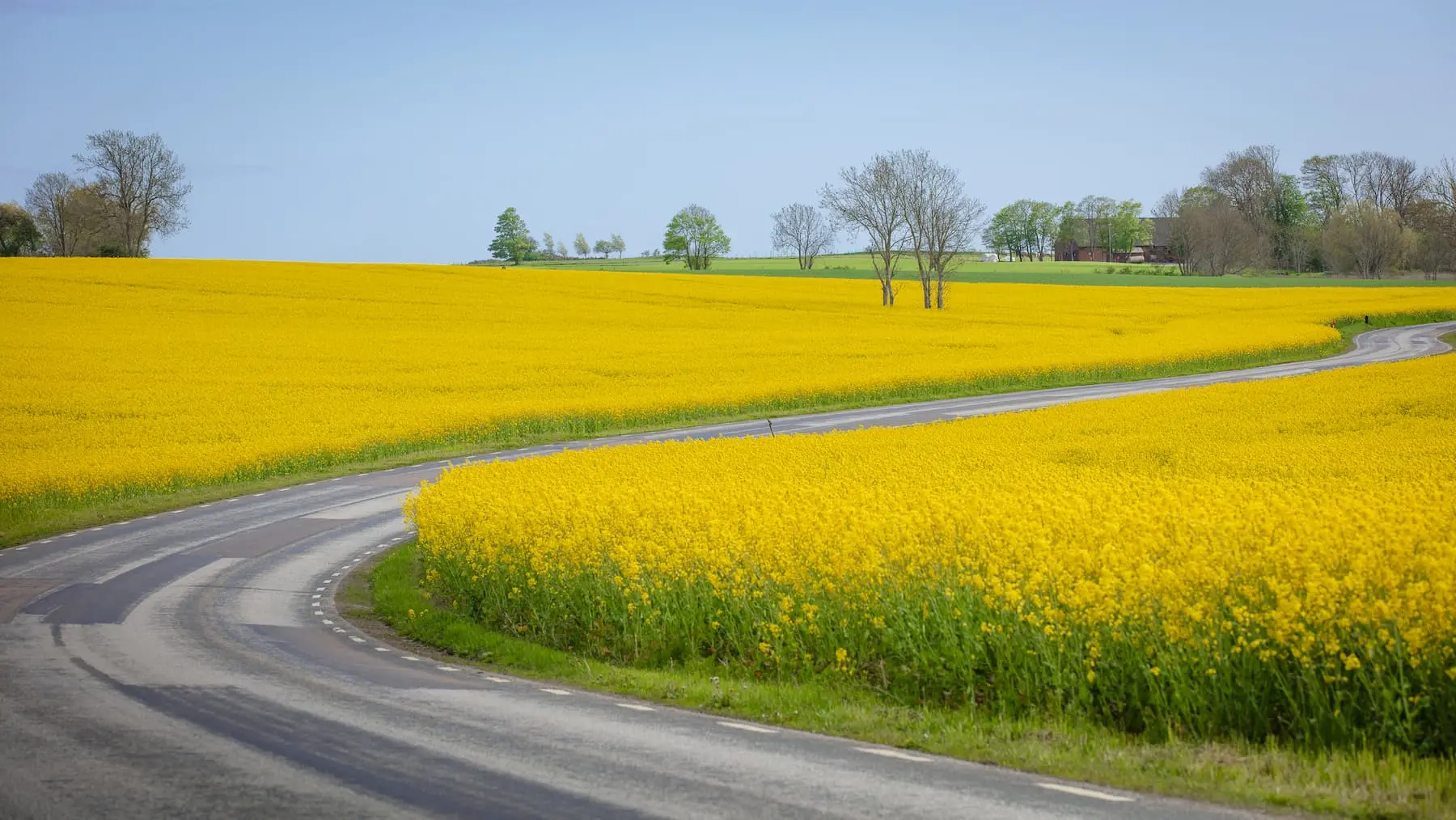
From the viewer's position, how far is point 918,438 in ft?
87.1

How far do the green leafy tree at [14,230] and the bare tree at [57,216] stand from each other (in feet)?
21.2

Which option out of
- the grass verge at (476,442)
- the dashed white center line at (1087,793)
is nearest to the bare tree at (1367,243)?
the grass verge at (476,442)

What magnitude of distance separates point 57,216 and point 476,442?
102135mm

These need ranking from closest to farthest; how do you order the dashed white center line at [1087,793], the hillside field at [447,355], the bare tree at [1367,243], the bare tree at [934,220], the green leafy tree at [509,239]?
the dashed white center line at [1087,793]
the hillside field at [447,355]
the bare tree at [934,220]
the bare tree at [1367,243]
the green leafy tree at [509,239]

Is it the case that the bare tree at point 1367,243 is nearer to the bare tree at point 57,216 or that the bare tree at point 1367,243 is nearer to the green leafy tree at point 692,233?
the green leafy tree at point 692,233

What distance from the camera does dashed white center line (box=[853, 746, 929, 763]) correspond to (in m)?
8.83

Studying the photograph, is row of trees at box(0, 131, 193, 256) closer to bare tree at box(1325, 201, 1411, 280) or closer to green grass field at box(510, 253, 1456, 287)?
green grass field at box(510, 253, 1456, 287)

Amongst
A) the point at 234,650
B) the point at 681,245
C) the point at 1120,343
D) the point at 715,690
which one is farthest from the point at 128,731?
the point at 681,245

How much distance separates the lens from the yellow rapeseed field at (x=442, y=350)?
3303cm

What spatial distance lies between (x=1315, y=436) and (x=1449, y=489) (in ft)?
31.4

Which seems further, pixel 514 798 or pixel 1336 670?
pixel 1336 670

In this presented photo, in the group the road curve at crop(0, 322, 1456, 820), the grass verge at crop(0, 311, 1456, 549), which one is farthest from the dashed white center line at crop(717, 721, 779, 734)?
the grass verge at crop(0, 311, 1456, 549)

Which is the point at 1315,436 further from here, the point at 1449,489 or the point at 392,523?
the point at 392,523

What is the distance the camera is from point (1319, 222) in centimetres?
15562
